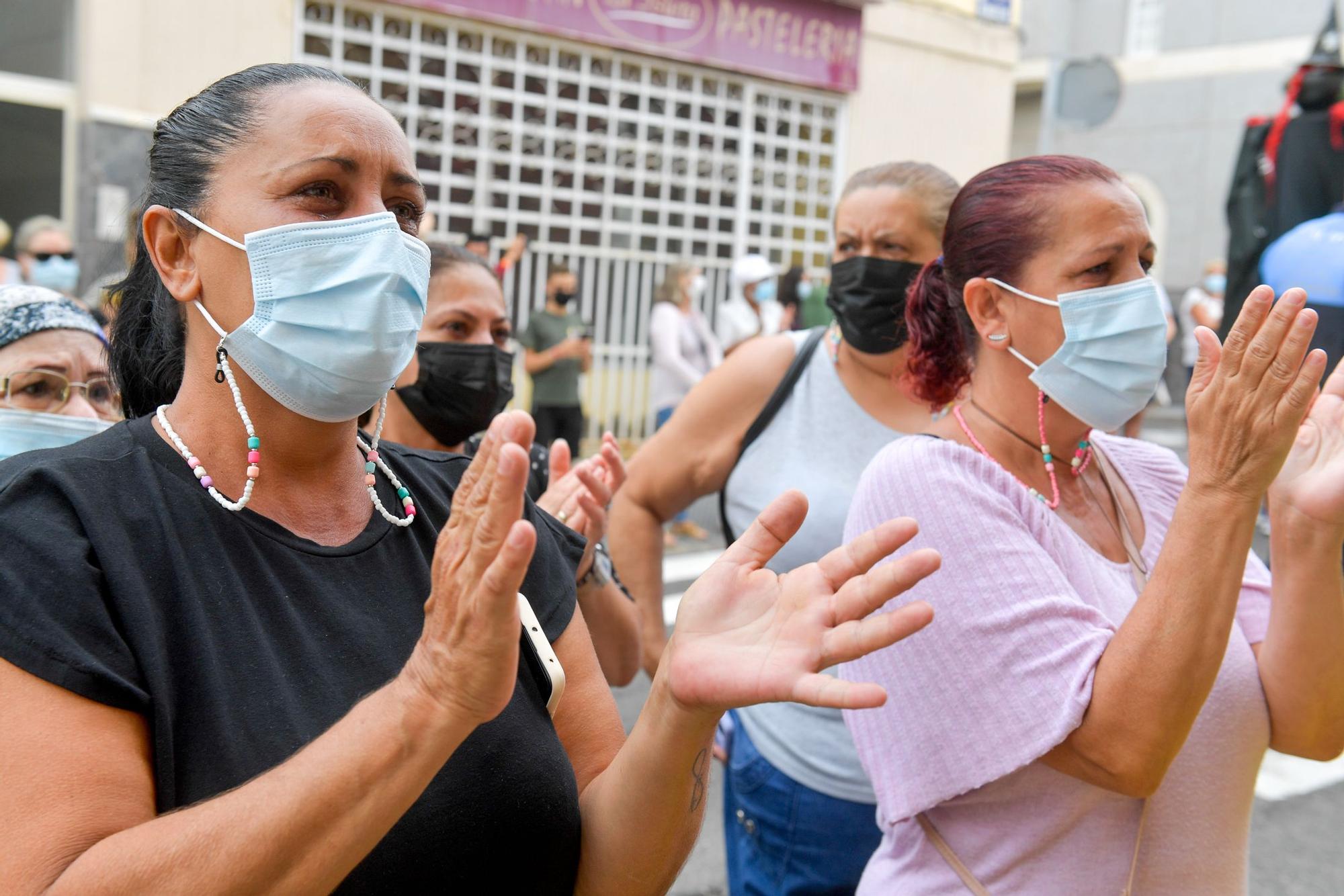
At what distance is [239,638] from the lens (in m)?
1.51

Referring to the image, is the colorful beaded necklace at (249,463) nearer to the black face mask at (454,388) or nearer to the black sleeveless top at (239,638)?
the black sleeveless top at (239,638)

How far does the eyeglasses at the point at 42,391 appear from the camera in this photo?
2549 millimetres

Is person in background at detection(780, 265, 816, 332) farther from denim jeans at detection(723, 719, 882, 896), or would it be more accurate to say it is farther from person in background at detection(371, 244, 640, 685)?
denim jeans at detection(723, 719, 882, 896)

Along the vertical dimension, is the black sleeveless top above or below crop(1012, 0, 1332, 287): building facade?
below

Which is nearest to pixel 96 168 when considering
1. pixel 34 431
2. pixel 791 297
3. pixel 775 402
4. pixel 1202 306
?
pixel 791 297

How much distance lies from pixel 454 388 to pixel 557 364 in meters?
5.40

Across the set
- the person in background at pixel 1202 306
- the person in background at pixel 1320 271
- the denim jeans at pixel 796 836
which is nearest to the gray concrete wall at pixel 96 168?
the person in background at pixel 1320 271

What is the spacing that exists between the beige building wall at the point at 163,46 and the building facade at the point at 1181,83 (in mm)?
13326

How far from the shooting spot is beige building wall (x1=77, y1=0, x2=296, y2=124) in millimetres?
9297

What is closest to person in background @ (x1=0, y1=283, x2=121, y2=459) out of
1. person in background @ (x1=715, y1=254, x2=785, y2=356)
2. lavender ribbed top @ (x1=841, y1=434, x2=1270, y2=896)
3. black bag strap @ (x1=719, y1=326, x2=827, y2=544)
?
black bag strap @ (x1=719, y1=326, x2=827, y2=544)

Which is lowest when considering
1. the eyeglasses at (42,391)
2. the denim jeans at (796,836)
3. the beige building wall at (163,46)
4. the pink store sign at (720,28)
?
the denim jeans at (796,836)

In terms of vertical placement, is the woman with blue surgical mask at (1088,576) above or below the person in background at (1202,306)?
above

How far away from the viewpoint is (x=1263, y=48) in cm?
1961

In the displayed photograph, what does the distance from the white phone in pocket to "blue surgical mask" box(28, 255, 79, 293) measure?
689cm
